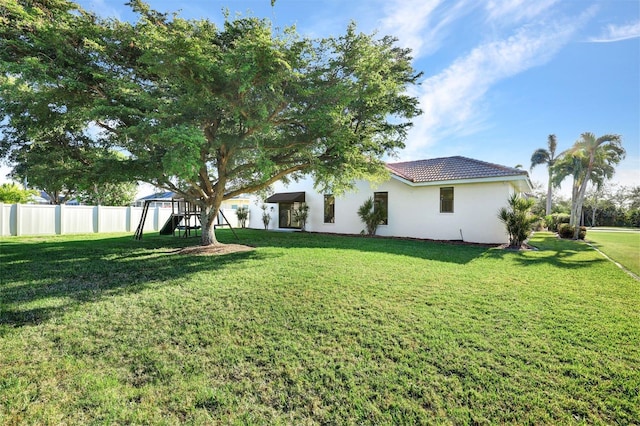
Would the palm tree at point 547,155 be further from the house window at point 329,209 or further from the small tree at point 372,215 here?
the house window at point 329,209

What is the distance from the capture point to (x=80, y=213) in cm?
1892

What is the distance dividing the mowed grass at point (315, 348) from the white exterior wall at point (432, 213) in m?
8.12

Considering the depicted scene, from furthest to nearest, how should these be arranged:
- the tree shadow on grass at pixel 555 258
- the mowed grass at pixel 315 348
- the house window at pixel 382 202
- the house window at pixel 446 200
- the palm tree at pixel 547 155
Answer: the palm tree at pixel 547 155 → the house window at pixel 382 202 → the house window at pixel 446 200 → the tree shadow on grass at pixel 555 258 → the mowed grass at pixel 315 348

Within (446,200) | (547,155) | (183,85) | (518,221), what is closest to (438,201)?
(446,200)

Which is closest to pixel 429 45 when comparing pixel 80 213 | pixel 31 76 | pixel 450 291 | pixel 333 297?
pixel 450 291

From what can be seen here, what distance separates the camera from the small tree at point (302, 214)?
2278 cm

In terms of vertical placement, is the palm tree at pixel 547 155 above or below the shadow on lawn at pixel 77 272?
above

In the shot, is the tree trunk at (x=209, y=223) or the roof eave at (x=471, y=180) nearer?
the tree trunk at (x=209, y=223)

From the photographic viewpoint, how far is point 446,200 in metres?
16.8

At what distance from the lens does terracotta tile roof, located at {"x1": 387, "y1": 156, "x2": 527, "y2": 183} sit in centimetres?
1511

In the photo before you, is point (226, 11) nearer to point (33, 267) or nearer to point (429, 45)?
point (429, 45)

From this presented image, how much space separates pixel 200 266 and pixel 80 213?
52.7 ft

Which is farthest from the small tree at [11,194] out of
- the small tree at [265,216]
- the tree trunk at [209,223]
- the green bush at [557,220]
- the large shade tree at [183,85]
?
the green bush at [557,220]

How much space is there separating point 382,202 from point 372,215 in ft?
4.19
